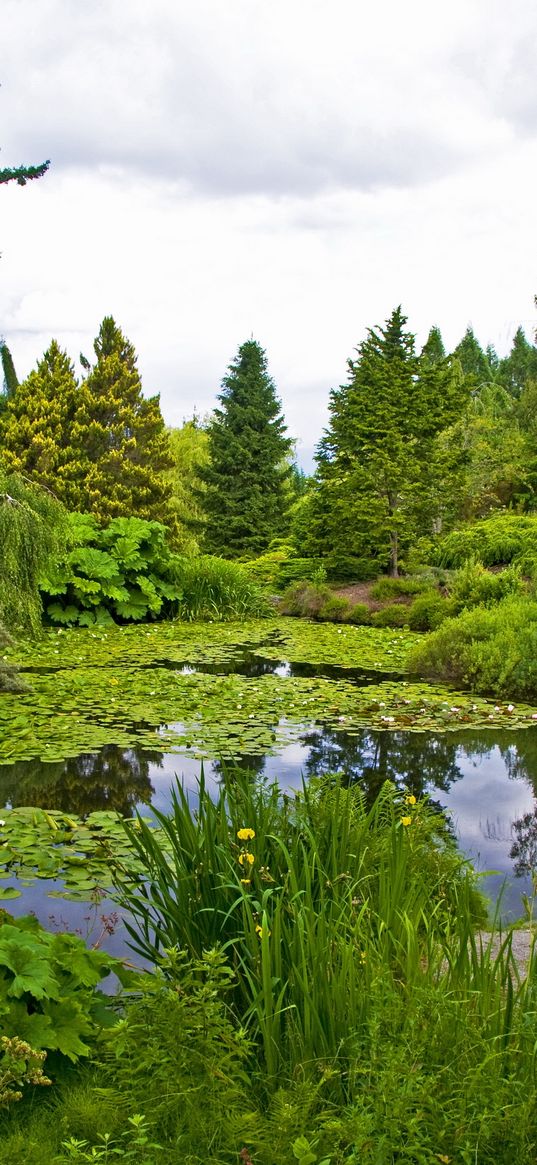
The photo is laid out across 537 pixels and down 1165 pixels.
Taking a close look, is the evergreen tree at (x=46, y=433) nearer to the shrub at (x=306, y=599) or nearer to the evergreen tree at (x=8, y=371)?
the evergreen tree at (x=8, y=371)

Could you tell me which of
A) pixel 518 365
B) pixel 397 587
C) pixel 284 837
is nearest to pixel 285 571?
pixel 397 587

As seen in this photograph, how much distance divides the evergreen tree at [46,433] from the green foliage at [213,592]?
34.5 feet

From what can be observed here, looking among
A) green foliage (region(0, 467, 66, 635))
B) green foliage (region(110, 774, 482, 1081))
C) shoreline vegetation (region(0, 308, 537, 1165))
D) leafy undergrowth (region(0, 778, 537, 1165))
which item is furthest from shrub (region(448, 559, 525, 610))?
leafy undergrowth (region(0, 778, 537, 1165))

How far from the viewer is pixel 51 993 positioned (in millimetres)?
2396

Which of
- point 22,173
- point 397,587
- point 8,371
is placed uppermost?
point 8,371

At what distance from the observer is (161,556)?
16078mm

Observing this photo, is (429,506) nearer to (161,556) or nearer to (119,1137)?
(161,556)

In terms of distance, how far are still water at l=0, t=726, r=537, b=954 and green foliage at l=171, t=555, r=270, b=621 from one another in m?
8.68

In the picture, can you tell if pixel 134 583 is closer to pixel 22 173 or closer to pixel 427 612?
pixel 427 612

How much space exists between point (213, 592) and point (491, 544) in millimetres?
5612

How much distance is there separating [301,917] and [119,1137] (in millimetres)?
714

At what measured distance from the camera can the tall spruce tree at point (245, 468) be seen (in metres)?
27.5

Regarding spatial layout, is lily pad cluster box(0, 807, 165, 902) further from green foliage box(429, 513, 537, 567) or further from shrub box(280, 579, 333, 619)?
shrub box(280, 579, 333, 619)

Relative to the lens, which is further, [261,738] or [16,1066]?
[261,738]
